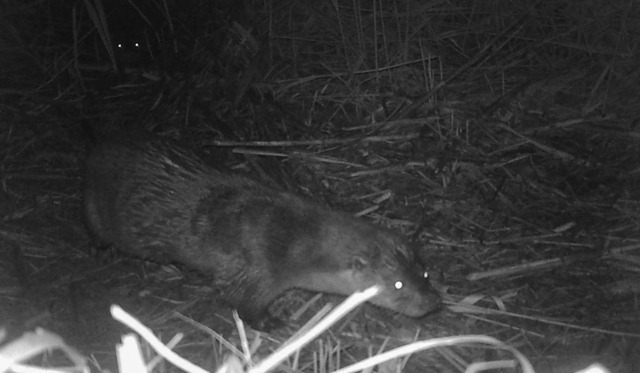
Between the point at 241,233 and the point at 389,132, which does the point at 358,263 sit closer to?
the point at 241,233

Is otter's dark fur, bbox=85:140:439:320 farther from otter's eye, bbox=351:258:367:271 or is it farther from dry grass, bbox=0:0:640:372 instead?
dry grass, bbox=0:0:640:372

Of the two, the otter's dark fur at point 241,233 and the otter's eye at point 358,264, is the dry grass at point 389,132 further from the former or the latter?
the otter's eye at point 358,264

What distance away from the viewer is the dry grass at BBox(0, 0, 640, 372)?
3398 millimetres

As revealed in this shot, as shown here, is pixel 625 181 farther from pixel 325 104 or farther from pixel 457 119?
pixel 325 104

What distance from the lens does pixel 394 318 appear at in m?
3.40

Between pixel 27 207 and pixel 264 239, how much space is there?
120cm

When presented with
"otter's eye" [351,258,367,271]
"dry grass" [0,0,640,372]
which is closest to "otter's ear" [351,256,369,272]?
"otter's eye" [351,258,367,271]

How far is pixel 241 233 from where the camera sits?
3268mm

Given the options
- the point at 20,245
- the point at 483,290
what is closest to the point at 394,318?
the point at 483,290

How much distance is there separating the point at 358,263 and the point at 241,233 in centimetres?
53

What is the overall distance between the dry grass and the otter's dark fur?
18cm

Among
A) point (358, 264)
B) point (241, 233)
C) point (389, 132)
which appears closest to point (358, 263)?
point (358, 264)

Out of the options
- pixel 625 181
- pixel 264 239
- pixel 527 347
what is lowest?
pixel 527 347

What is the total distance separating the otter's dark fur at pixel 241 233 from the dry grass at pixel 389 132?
0.18 metres
